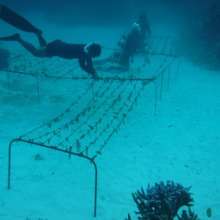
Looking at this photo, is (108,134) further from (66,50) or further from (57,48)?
(57,48)

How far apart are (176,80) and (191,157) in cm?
742

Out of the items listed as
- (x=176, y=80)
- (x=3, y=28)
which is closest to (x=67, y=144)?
(x=176, y=80)

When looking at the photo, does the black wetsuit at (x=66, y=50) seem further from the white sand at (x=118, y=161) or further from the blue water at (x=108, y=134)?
the white sand at (x=118, y=161)

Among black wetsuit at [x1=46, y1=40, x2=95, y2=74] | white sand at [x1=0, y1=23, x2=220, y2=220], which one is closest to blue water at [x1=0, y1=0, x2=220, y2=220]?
white sand at [x1=0, y1=23, x2=220, y2=220]

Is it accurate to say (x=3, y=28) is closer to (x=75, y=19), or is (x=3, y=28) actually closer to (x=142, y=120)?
(x=75, y=19)

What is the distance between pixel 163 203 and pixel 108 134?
13.8ft

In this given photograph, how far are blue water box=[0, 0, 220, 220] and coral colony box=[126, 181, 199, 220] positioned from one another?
80 cm

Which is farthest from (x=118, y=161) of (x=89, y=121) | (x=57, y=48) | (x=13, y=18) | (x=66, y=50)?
(x=13, y=18)

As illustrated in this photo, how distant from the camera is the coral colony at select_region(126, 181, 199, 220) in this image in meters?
5.55

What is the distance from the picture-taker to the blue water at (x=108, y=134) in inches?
268

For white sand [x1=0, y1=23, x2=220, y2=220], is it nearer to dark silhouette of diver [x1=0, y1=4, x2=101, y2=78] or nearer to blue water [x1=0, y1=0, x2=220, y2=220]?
blue water [x1=0, y1=0, x2=220, y2=220]

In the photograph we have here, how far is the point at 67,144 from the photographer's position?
896cm

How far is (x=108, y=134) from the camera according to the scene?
9688 mm

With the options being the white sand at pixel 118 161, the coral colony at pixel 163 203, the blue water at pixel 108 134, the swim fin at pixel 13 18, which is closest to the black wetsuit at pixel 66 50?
the swim fin at pixel 13 18
